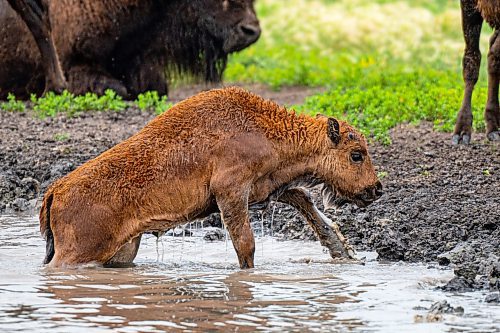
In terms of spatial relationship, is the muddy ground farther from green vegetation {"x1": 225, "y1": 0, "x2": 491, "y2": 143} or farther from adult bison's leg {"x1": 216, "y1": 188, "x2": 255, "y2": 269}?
adult bison's leg {"x1": 216, "y1": 188, "x2": 255, "y2": 269}

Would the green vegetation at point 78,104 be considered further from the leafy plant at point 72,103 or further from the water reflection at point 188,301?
the water reflection at point 188,301

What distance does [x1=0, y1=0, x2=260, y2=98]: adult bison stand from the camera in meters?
15.0

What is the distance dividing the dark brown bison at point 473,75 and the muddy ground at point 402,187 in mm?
183

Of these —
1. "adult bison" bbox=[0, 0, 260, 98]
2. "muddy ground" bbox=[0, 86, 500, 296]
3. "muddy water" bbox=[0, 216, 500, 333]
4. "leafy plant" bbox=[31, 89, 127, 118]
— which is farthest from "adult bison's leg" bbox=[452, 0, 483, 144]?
"leafy plant" bbox=[31, 89, 127, 118]

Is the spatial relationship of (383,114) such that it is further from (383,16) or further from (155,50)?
(383,16)

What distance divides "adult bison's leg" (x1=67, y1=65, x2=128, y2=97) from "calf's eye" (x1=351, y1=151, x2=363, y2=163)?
7.09 m

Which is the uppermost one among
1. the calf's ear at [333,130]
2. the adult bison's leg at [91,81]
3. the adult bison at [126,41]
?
the adult bison at [126,41]

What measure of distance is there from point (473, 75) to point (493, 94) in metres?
0.29

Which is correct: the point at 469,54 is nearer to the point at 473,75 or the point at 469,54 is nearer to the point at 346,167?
the point at 473,75

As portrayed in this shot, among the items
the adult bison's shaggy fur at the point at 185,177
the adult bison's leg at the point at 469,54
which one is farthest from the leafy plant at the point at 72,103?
the adult bison's shaggy fur at the point at 185,177

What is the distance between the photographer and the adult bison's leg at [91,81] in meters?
15.1

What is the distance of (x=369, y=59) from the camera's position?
1875 cm

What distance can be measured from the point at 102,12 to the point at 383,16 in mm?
8550

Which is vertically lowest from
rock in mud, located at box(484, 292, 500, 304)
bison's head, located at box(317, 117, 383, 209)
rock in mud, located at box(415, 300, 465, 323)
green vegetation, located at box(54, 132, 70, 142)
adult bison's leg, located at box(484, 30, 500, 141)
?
rock in mud, located at box(415, 300, 465, 323)
